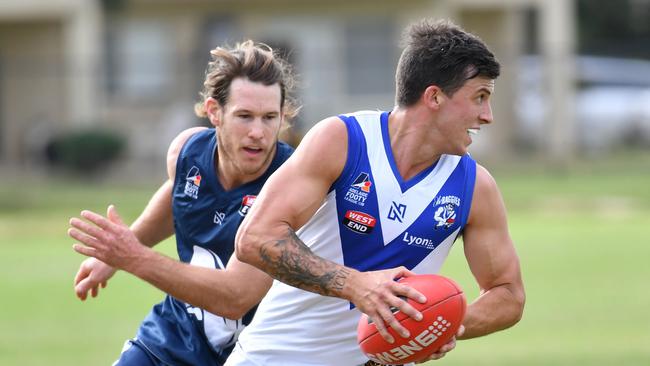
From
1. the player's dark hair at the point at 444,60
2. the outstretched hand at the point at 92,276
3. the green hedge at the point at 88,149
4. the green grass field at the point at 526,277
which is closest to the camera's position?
the player's dark hair at the point at 444,60

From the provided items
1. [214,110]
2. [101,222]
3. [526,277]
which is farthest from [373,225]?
[526,277]

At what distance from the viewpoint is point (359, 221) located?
5.30 m

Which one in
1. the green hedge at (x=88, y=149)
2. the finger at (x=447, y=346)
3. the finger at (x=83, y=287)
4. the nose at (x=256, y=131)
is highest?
the nose at (x=256, y=131)

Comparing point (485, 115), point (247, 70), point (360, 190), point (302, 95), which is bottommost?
point (302, 95)

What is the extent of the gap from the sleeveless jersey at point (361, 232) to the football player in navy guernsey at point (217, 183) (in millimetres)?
503

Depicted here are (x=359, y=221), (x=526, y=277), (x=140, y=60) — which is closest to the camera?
(x=359, y=221)

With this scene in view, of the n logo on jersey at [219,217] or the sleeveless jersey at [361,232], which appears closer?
the sleeveless jersey at [361,232]

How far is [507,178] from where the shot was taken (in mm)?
29469

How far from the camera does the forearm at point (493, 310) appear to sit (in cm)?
548

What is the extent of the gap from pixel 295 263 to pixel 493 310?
0.95 meters

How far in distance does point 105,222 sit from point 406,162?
49.4 inches

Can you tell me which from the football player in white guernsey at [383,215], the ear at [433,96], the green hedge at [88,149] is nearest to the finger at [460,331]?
the football player in white guernsey at [383,215]

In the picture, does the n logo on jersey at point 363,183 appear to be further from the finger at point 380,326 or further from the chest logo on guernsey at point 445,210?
the finger at point 380,326

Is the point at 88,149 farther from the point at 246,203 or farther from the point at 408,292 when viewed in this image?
the point at 408,292
